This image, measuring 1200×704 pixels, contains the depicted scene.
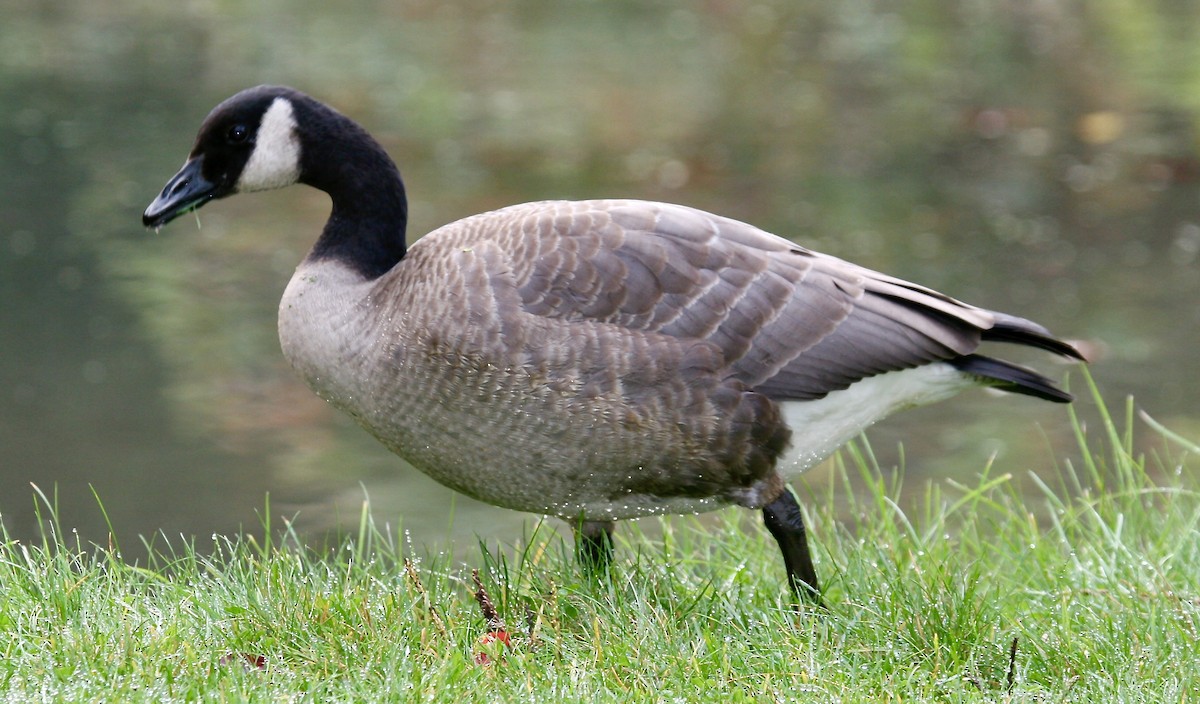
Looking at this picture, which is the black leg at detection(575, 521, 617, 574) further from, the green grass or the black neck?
the black neck

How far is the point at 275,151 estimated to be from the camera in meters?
4.65

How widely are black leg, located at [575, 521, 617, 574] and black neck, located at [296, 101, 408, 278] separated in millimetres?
1060

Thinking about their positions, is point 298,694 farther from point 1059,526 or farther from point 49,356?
point 49,356

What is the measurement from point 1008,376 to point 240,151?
2562mm

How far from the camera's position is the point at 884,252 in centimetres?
1116

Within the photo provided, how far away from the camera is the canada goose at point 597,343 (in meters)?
4.18

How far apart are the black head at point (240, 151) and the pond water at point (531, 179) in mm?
1288

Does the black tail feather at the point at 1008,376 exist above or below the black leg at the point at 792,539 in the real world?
above

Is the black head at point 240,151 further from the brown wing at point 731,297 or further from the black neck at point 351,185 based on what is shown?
the brown wing at point 731,297

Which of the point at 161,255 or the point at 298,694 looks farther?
the point at 161,255

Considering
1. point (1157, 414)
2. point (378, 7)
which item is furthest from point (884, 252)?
point (378, 7)

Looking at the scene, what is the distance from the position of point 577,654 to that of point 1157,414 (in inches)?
230

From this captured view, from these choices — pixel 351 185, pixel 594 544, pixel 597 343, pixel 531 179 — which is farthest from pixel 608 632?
pixel 531 179

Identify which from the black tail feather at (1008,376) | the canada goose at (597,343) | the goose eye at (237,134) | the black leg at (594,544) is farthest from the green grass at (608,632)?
the goose eye at (237,134)
